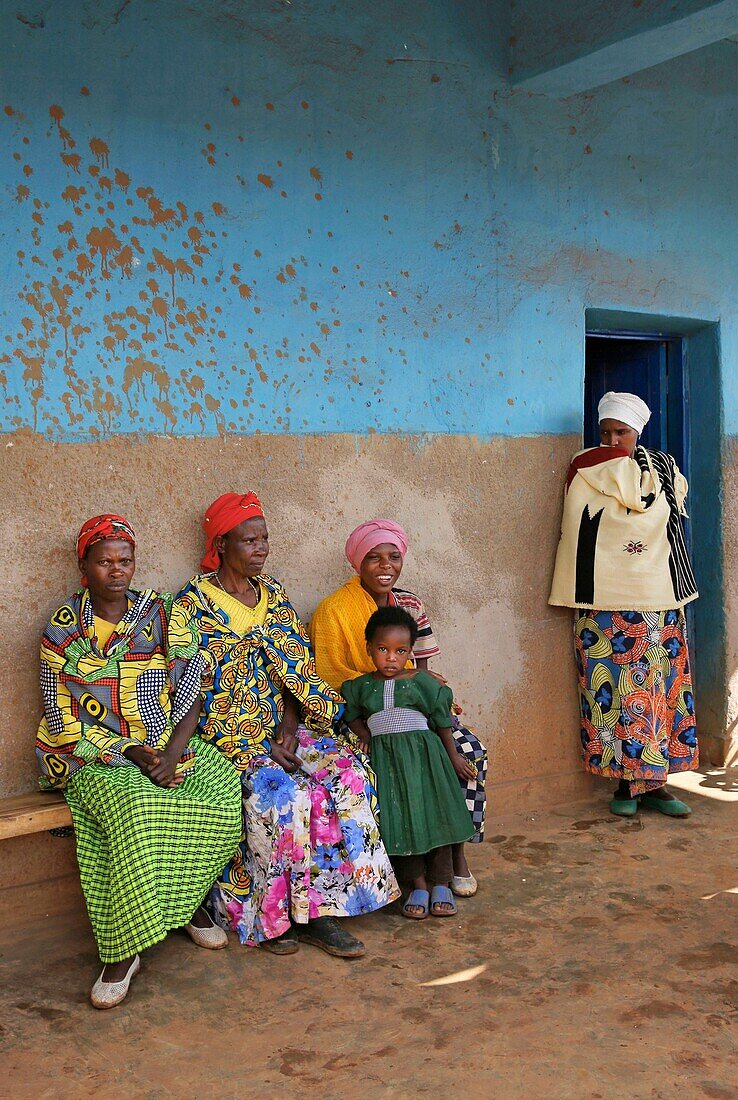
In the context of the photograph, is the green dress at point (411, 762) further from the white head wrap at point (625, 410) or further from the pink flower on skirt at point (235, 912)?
the white head wrap at point (625, 410)

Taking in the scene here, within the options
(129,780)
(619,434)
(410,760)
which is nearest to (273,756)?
(410,760)

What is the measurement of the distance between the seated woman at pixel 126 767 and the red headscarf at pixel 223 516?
12.6 inches

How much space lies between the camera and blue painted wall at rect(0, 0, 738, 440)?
396cm

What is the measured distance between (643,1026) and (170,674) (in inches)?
75.6

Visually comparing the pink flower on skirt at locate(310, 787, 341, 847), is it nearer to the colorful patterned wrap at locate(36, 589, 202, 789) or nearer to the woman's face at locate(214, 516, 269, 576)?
the colorful patterned wrap at locate(36, 589, 202, 789)

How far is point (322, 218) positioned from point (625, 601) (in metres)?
2.26

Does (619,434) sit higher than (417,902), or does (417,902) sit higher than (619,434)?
(619,434)

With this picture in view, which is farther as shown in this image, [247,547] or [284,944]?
[247,547]

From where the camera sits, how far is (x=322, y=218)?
180 inches

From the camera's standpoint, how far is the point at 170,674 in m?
3.89

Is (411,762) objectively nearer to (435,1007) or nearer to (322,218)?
(435,1007)

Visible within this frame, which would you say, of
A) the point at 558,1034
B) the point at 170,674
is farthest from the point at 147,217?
the point at 558,1034

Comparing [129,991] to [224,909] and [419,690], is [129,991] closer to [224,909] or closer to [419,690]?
[224,909]

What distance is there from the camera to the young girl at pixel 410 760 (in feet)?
13.3
